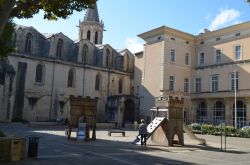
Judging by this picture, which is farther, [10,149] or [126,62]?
[126,62]

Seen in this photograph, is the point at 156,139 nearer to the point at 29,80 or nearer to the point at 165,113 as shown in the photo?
the point at 165,113

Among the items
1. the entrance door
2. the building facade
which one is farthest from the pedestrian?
the entrance door

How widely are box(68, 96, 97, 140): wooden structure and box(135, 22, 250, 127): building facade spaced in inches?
890

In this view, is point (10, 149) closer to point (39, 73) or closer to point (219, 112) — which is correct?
point (39, 73)

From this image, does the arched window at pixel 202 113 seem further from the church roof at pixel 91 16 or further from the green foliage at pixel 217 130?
the church roof at pixel 91 16

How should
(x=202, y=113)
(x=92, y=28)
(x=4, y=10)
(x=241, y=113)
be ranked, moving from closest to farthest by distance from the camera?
(x=4, y=10)
(x=241, y=113)
(x=202, y=113)
(x=92, y=28)

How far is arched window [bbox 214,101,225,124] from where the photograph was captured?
4406cm

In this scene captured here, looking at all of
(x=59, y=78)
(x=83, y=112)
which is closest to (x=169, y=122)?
(x=83, y=112)

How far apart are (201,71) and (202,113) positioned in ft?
20.1

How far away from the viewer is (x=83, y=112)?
23.7 m

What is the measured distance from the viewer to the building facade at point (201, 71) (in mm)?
42375

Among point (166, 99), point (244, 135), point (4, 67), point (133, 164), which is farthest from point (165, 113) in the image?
point (4, 67)

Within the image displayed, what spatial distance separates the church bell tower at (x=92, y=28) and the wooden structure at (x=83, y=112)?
43.1 meters

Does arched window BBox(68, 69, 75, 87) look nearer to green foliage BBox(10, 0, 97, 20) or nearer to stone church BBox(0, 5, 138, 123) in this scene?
stone church BBox(0, 5, 138, 123)
